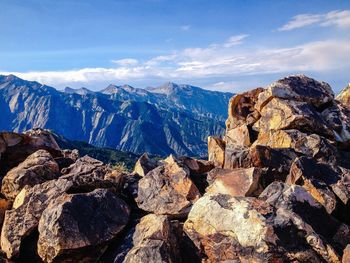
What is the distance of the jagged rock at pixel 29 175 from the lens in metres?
19.5

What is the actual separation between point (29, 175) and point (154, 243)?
849 centimetres

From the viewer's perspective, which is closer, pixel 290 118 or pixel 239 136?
pixel 290 118

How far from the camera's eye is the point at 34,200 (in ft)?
57.8

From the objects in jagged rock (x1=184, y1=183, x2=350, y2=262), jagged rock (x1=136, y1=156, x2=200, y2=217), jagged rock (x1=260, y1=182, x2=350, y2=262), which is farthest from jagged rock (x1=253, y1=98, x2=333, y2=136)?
jagged rock (x1=184, y1=183, x2=350, y2=262)

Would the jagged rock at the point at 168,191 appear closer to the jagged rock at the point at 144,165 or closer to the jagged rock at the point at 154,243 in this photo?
the jagged rock at the point at 154,243

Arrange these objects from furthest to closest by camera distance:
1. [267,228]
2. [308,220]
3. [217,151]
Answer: [217,151], [308,220], [267,228]

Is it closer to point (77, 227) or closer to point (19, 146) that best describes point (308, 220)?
point (77, 227)

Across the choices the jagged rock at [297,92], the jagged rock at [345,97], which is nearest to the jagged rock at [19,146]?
the jagged rock at [297,92]

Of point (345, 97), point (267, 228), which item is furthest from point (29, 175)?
point (345, 97)

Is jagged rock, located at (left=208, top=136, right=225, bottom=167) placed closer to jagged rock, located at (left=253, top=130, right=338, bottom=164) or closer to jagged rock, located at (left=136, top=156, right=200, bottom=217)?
jagged rock, located at (left=253, top=130, right=338, bottom=164)

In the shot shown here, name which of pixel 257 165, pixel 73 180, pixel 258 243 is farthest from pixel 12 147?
pixel 258 243

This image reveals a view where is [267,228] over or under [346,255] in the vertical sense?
over

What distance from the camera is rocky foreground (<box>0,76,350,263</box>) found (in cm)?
1474

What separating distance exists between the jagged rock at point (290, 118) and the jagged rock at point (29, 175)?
46.6 feet
